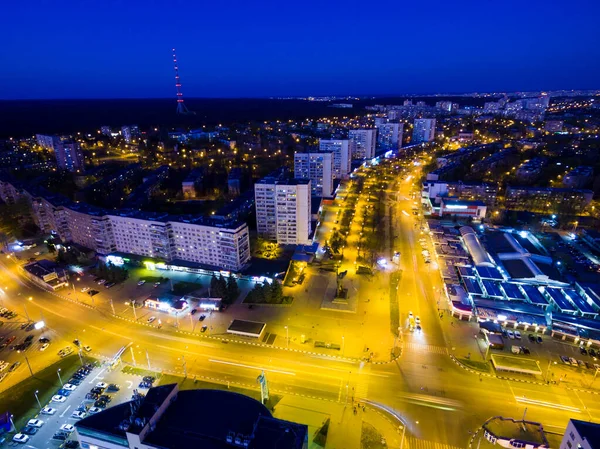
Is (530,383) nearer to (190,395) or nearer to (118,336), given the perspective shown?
(190,395)

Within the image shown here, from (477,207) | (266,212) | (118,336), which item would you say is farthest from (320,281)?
(477,207)

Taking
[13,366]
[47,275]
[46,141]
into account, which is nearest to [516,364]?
[13,366]

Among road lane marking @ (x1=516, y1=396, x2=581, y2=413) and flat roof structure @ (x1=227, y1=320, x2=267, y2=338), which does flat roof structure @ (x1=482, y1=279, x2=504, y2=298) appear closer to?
road lane marking @ (x1=516, y1=396, x2=581, y2=413)

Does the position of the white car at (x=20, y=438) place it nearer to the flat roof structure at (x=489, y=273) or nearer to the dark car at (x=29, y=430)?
the dark car at (x=29, y=430)

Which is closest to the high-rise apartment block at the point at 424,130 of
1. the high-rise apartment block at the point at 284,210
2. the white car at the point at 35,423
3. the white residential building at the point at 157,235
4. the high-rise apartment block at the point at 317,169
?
the high-rise apartment block at the point at 317,169

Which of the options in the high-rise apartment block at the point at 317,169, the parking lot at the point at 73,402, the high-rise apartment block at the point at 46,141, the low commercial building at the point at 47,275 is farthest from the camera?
the high-rise apartment block at the point at 46,141

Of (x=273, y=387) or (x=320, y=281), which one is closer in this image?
(x=273, y=387)
